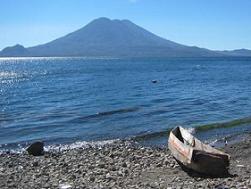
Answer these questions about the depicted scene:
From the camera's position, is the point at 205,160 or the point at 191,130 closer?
the point at 205,160

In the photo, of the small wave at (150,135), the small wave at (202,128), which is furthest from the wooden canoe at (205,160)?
the small wave at (202,128)

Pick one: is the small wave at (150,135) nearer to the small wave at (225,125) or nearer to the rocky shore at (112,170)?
the small wave at (225,125)

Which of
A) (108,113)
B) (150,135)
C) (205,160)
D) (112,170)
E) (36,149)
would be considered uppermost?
(205,160)

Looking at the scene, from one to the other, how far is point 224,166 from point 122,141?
10.4 meters

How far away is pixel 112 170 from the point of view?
16688 millimetres

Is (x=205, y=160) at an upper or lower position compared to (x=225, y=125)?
upper

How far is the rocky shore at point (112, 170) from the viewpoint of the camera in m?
14.5

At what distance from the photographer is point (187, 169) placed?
1608 cm

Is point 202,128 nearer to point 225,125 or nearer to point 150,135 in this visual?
point 225,125

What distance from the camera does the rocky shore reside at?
47.5 ft

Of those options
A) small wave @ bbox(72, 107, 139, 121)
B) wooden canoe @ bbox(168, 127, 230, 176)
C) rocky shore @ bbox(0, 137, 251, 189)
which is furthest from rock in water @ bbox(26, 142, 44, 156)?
small wave @ bbox(72, 107, 139, 121)

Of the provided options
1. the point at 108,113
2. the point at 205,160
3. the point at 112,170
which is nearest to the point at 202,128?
the point at 108,113

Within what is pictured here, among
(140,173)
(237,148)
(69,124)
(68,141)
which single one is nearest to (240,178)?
(140,173)

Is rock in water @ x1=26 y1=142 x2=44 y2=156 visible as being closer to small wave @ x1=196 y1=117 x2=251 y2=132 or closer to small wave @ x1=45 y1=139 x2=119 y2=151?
small wave @ x1=45 y1=139 x2=119 y2=151
